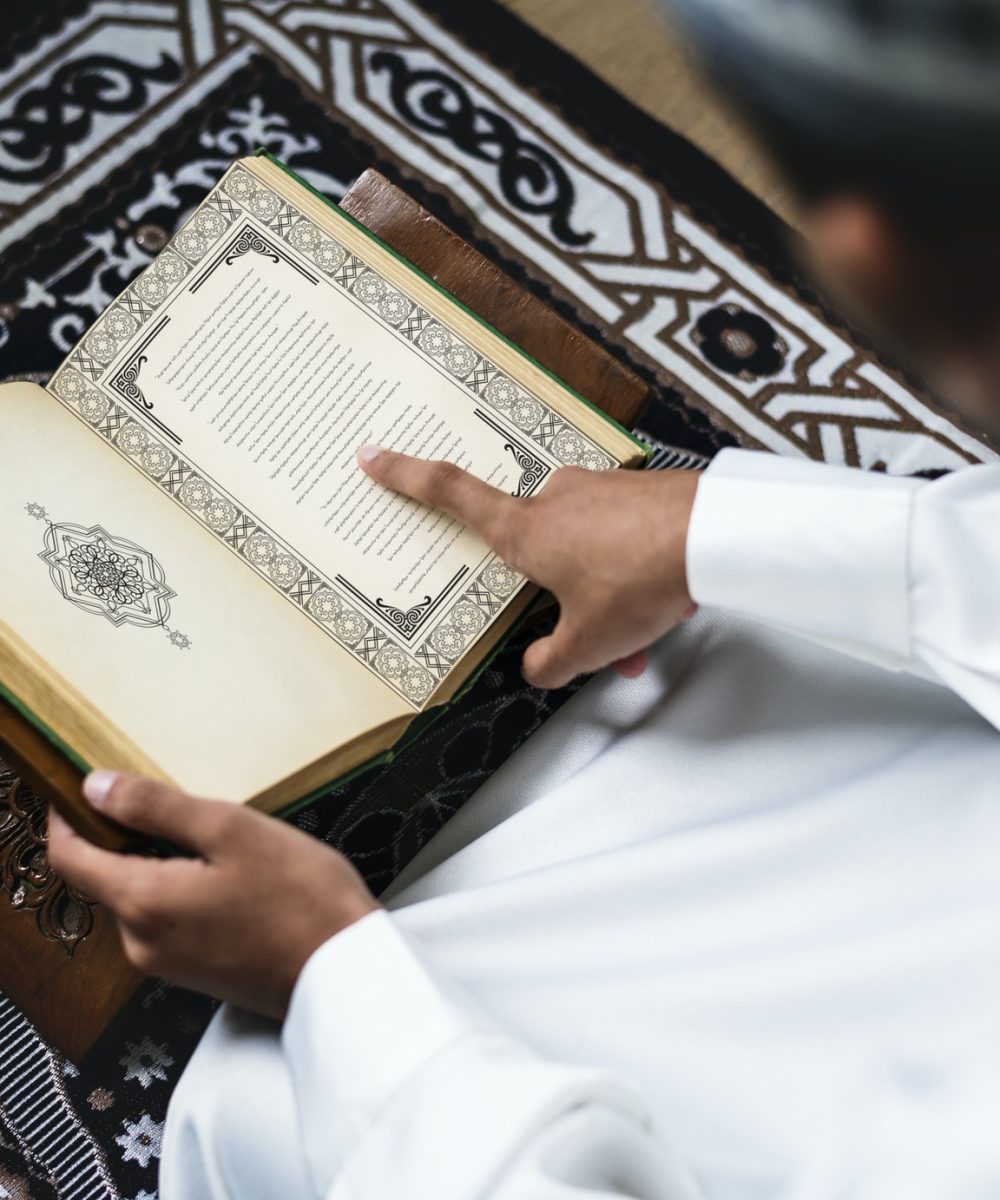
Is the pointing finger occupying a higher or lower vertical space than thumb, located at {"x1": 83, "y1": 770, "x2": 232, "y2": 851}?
higher

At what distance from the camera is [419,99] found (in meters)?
1.12

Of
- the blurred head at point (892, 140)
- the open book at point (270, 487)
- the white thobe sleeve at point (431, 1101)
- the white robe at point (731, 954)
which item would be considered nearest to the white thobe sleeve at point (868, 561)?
the white robe at point (731, 954)

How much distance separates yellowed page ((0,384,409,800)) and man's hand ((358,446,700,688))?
0.10 metres

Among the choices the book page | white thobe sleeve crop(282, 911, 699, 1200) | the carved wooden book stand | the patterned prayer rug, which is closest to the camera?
white thobe sleeve crop(282, 911, 699, 1200)

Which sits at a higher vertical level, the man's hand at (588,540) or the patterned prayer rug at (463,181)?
the patterned prayer rug at (463,181)

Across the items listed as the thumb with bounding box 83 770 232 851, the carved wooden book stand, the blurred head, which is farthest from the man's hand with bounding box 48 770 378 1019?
the blurred head

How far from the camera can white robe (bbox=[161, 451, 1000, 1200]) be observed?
491mm

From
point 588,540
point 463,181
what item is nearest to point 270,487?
point 588,540

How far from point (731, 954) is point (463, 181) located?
814 millimetres

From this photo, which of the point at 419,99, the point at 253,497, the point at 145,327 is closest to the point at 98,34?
the point at 419,99

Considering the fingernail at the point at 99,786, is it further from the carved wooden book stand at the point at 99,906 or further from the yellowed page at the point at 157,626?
the carved wooden book stand at the point at 99,906

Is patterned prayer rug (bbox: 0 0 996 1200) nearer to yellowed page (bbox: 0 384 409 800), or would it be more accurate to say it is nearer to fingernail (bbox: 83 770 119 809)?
yellowed page (bbox: 0 384 409 800)

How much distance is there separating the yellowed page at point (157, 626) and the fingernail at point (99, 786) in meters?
0.02

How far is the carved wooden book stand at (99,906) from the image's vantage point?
0.76 metres
